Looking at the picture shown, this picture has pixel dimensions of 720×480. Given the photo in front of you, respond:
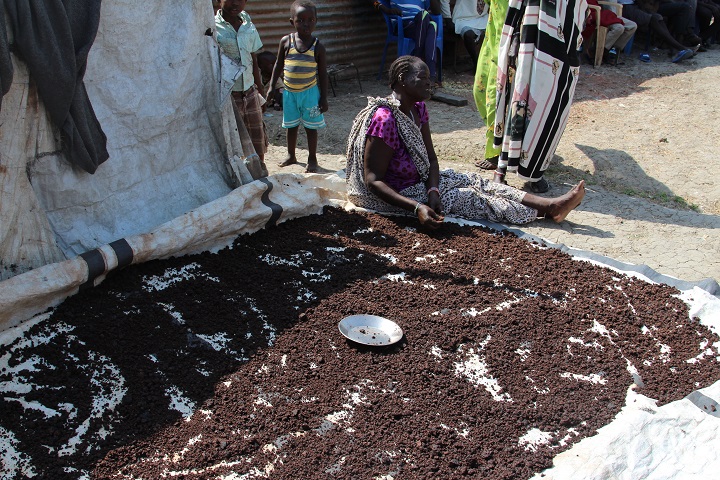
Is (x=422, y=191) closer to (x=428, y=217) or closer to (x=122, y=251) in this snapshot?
(x=428, y=217)

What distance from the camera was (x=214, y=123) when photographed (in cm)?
430

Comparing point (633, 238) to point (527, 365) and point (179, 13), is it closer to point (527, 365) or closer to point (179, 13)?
point (527, 365)

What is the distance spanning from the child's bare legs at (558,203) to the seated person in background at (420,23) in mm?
4789

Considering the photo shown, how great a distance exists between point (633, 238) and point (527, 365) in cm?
201

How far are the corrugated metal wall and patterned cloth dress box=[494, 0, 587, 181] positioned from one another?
3736 millimetres

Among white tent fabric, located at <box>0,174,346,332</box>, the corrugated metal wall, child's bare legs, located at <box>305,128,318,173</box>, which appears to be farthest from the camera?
the corrugated metal wall

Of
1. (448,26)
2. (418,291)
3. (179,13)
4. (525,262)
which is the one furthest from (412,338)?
(448,26)

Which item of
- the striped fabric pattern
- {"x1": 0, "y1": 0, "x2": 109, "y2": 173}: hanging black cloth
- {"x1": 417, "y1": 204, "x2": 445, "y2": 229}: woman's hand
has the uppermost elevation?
{"x1": 0, "y1": 0, "x2": 109, "y2": 173}: hanging black cloth

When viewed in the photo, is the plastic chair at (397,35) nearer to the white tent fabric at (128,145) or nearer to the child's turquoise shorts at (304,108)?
the child's turquoise shorts at (304,108)

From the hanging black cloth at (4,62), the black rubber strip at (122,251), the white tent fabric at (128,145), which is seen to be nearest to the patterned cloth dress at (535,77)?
the white tent fabric at (128,145)

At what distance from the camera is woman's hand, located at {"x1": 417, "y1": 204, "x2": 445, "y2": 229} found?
4.17 m

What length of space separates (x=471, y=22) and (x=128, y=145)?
704cm

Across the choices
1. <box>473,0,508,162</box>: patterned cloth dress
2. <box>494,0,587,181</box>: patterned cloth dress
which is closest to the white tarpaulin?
<box>494,0,587,181</box>: patterned cloth dress

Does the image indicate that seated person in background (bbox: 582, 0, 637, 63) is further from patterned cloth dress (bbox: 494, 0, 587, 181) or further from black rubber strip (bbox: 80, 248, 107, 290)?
black rubber strip (bbox: 80, 248, 107, 290)
